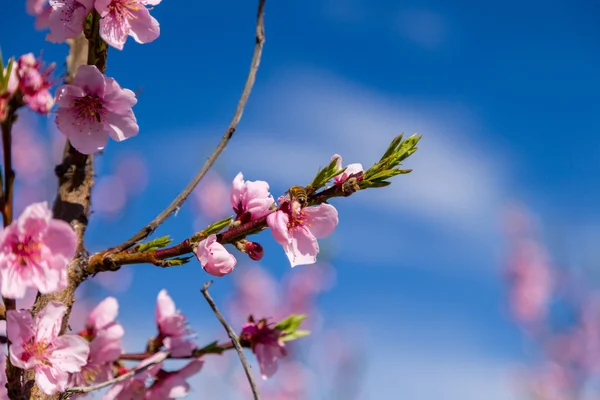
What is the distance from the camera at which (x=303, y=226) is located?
1615 mm

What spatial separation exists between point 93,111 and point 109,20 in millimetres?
263

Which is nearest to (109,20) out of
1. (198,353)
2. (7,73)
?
(7,73)

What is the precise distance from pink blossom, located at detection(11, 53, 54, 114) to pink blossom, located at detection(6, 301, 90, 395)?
0.52m

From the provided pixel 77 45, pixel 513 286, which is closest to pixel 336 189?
pixel 77 45

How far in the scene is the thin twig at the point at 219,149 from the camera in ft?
5.57

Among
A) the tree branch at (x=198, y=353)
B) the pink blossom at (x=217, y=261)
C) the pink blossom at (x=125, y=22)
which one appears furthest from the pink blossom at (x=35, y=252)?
the tree branch at (x=198, y=353)

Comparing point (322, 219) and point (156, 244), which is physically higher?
point (322, 219)

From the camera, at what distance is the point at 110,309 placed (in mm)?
2068

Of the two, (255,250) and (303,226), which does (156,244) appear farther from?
(303,226)


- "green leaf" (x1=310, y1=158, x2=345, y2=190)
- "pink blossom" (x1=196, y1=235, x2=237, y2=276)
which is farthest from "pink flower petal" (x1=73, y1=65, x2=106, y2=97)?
"green leaf" (x1=310, y1=158, x2=345, y2=190)

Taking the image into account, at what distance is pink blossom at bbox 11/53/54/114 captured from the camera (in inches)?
58.4

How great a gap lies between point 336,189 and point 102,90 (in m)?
0.72

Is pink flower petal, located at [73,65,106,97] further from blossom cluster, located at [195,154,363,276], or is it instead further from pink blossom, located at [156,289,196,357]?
pink blossom, located at [156,289,196,357]

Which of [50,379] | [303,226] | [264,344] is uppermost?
[303,226]
